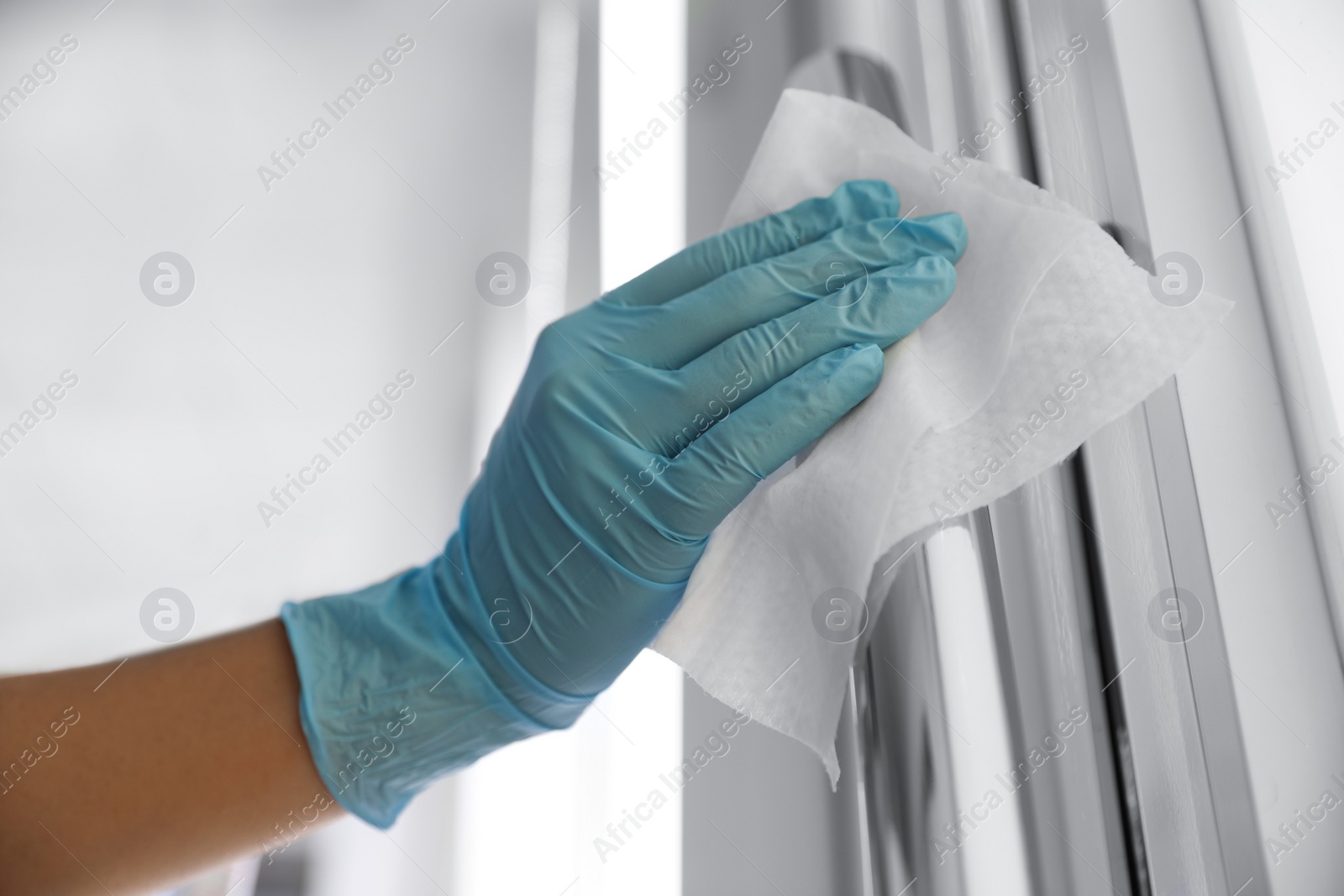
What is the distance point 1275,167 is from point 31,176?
4.50 feet

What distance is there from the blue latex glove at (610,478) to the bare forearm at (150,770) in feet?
0.13

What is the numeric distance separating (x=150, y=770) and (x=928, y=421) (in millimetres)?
599

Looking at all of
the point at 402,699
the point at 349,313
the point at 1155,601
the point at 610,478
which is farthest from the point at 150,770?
the point at 1155,601

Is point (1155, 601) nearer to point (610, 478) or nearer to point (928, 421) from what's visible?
point (928, 421)

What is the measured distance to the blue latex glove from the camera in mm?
→ 547

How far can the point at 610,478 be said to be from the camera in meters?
0.60

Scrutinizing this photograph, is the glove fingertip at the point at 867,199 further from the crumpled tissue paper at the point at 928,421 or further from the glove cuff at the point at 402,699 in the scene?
the glove cuff at the point at 402,699

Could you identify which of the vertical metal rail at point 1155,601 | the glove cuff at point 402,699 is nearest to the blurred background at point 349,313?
the glove cuff at point 402,699

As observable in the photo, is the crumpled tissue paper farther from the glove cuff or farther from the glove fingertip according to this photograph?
the glove cuff

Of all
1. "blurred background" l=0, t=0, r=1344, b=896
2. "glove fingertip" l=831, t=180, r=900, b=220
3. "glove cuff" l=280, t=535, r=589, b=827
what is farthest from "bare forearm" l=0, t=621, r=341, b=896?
"glove fingertip" l=831, t=180, r=900, b=220

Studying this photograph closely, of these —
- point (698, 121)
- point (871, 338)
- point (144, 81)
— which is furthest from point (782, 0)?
point (144, 81)

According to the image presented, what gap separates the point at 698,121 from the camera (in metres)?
1.01

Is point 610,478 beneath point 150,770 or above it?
above

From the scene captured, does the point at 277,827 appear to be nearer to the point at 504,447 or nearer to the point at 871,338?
the point at 504,447
